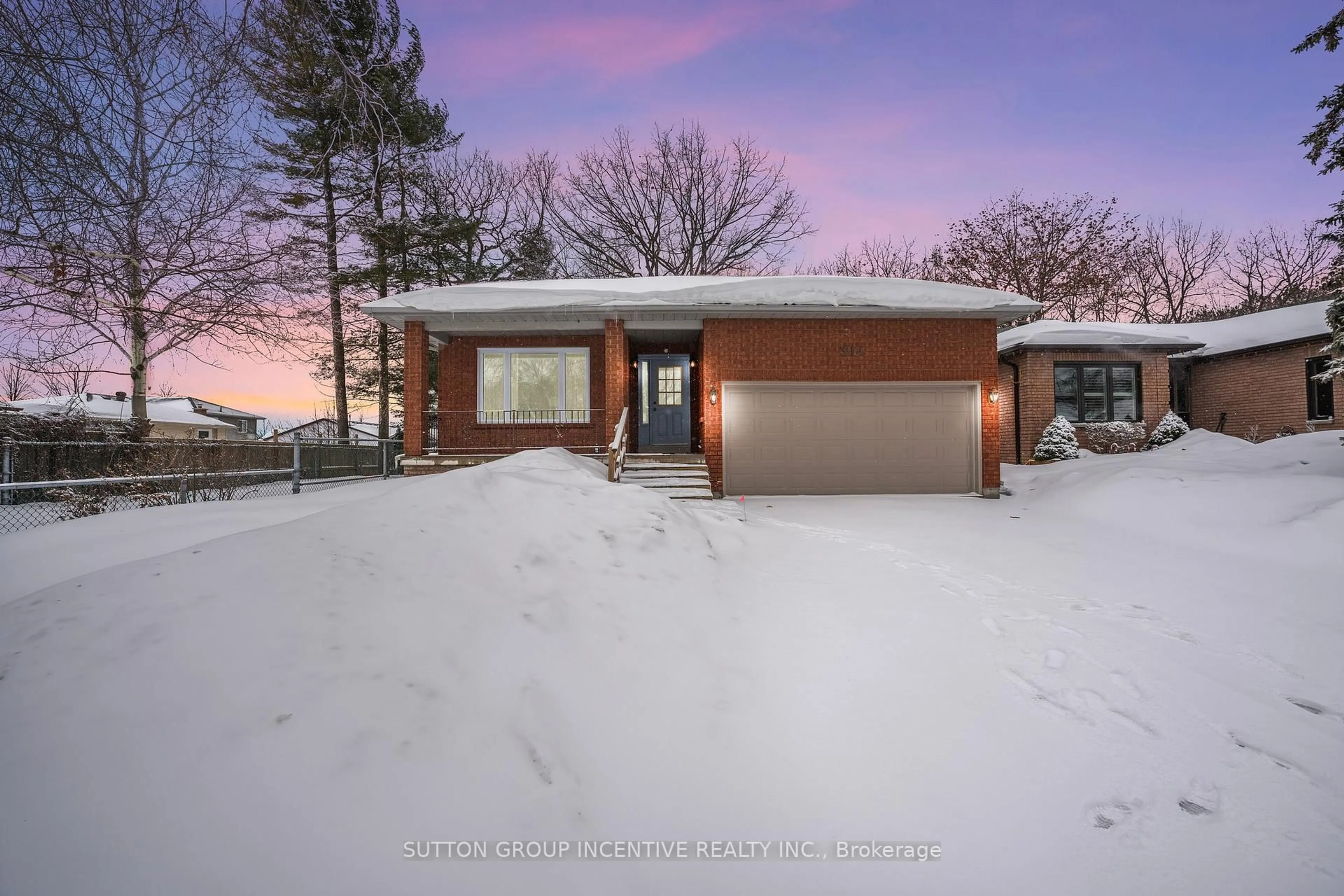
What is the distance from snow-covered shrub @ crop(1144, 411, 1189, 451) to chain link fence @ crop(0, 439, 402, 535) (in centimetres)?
2023

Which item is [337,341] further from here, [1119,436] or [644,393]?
[1119,436]

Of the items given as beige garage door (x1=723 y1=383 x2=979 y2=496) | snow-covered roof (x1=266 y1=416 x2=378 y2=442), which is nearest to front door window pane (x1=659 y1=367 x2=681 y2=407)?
beige garage door (x1=723 y1=383 x2=979 y2=496)

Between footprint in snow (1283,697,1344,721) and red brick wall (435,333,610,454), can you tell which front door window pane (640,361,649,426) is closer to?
red brick wall (435,333,610,454)

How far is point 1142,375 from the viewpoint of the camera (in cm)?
1543

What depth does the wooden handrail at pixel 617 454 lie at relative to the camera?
336 inches

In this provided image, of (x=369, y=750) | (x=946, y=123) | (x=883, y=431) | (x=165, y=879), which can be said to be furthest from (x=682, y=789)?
(x=946, y=123)

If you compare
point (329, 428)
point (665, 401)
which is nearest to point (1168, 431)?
point (665, 401)

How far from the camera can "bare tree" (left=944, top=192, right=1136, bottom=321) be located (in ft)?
71.3

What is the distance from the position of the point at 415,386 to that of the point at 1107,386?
18574 millimetres

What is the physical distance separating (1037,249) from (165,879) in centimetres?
2849

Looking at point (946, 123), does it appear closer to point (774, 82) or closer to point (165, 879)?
point (774, 82)

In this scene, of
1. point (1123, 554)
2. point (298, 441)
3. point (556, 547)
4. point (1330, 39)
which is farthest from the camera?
point (298, 441)

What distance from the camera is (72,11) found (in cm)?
171

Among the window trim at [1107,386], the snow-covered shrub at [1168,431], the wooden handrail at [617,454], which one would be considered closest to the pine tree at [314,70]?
the wooden handrail at [617,454]
